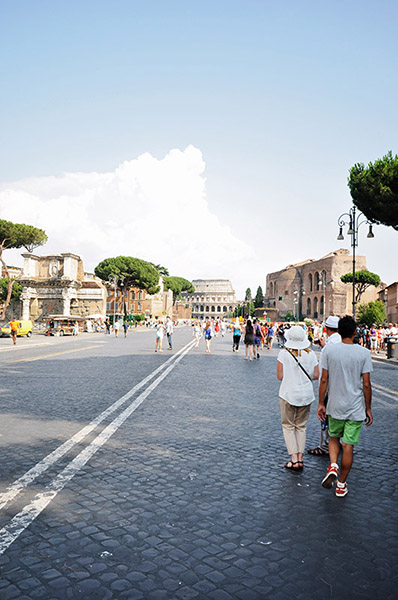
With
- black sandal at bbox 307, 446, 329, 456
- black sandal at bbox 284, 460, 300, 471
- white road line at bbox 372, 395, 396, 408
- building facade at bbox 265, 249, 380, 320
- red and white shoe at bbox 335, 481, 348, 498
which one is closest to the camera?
red and white shoe at bbox 335, 481, 348, 498

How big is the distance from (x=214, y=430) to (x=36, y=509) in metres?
3.19

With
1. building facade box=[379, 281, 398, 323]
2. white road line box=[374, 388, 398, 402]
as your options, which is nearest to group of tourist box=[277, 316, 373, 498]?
white road line box=[374, 388, 398, 402]

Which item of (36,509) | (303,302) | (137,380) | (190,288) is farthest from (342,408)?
(190,288)

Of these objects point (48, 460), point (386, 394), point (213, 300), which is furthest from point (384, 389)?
point (213, 300)

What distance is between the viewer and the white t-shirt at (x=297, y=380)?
4902 mm

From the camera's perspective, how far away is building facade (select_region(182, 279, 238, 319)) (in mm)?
160500

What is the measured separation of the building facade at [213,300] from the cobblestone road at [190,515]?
150685mm

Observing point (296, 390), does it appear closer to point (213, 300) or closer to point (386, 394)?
point (386, 394)

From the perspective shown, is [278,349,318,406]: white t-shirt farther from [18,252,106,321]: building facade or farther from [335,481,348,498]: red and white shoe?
[18,252,106,321]: building facade

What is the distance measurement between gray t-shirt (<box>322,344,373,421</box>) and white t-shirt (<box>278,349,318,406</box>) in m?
0.55

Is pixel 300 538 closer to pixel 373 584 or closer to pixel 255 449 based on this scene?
pixel 373 584

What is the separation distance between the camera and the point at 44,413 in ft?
24.2

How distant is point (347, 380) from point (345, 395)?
0.13m

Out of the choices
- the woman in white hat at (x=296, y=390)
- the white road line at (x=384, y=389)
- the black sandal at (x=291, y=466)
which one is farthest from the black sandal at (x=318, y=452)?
the white road line at (x=384, y=389)
